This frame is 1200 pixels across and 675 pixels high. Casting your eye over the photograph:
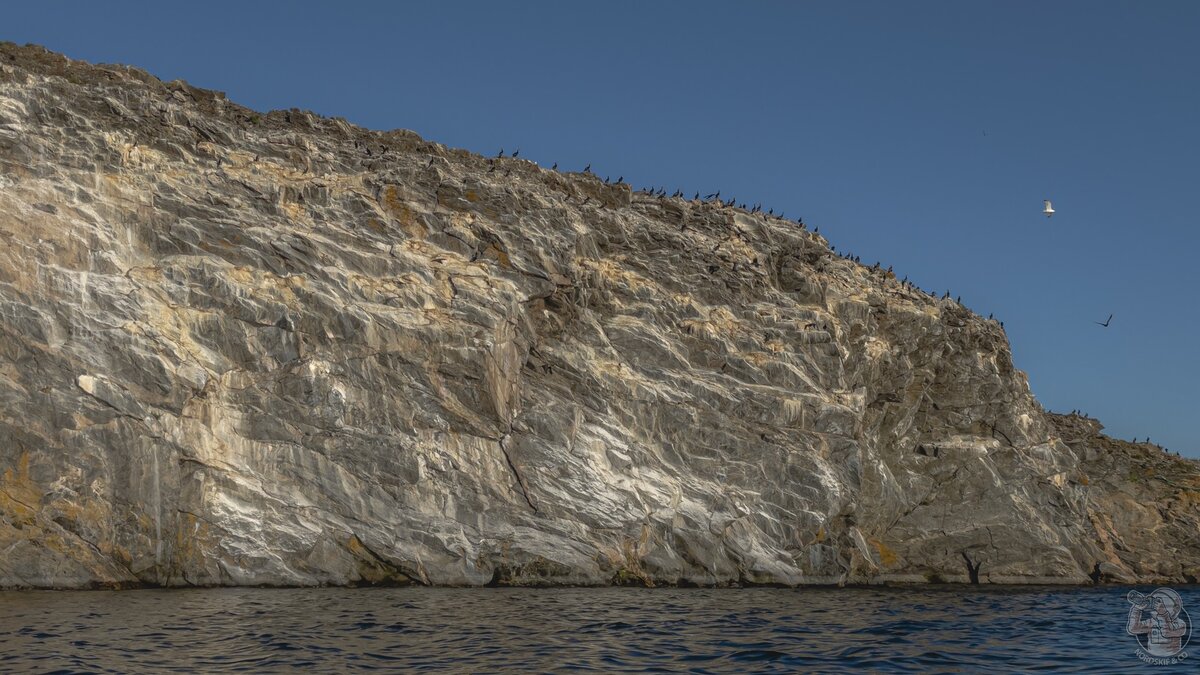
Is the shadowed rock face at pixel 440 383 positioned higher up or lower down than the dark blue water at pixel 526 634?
higher up

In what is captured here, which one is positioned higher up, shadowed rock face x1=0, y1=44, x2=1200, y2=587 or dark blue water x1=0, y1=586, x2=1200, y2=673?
shadowed rock face x1=0, y1=44, x2=1200, y2=587

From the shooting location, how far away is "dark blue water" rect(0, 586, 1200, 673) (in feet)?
66.7

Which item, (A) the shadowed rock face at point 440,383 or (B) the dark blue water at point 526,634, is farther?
(A) the shadowed rock face at point 440,383

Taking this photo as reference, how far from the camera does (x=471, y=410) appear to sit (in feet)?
145

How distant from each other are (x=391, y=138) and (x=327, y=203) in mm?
11946

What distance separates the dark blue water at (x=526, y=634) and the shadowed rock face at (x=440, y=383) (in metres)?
3.74

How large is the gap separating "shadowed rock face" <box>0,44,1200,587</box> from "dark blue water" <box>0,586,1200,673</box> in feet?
12.3

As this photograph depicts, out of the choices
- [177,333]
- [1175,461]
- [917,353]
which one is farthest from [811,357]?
[1175,461]

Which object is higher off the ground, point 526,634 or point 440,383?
point 440,383

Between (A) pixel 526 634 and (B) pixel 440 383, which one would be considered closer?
(A) pixel 526 634

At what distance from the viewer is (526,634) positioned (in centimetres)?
2486

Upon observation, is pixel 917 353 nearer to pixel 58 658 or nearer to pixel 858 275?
pixel 858 275

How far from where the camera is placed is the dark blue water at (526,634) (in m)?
20.3

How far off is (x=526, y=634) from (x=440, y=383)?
68.2ft
